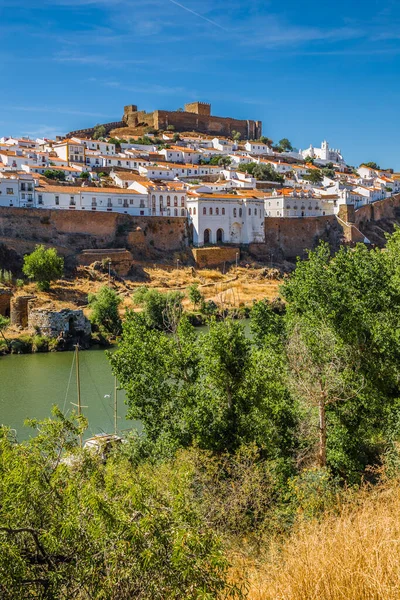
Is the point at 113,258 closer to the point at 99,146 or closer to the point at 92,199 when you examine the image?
the point at 92,199

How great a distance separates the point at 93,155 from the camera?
6259 centimetres

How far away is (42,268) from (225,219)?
1981 cm

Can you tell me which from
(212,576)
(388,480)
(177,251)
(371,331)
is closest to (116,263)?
(177,251)

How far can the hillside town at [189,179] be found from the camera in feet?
156

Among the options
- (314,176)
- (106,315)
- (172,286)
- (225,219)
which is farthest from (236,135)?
(106,315)

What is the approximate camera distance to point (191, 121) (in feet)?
283

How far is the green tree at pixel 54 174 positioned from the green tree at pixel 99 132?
23.6 m

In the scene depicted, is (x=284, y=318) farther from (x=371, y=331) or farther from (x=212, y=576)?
(x=212, y=576)

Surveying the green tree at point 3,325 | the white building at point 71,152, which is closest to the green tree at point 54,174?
the white building at point 71,152

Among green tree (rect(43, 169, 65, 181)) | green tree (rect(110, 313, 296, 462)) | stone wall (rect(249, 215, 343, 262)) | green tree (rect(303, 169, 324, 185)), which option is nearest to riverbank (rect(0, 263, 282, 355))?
stone wall (rect(249, 215, 343, 262))

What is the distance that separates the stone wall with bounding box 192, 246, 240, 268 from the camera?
1858 inches

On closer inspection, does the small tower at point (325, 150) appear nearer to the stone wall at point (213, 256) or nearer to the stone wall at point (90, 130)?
the stone wall at point (90, 130)

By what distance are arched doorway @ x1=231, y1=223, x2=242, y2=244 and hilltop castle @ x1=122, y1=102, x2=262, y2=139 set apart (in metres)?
38.1

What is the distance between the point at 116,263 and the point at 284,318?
2835 cm
